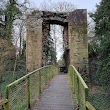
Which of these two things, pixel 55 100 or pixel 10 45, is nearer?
pixel 55 100

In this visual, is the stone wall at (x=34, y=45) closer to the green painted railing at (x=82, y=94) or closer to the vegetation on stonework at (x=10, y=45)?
the vegetation on stonework at (x=10, y=45)

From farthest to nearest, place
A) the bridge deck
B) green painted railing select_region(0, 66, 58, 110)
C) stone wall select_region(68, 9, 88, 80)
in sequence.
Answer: stone wall select_region(68, 9, 88, 80) < the bridge deck < green painted railing select_region(0, 66, 58, 110)

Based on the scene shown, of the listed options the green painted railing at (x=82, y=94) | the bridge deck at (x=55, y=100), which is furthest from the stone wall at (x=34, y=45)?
the green painted railing at (x=82, y=94)

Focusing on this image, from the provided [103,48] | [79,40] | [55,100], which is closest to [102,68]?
[103,48]

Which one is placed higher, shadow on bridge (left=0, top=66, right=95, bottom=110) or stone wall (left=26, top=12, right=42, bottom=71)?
stone wall (left=26, top=12, right=42, bottom=71)

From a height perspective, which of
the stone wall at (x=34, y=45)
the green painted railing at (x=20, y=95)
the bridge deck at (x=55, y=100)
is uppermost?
the stone wall at (x=34, y=45)

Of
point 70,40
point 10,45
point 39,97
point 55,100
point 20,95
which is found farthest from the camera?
point 10,45

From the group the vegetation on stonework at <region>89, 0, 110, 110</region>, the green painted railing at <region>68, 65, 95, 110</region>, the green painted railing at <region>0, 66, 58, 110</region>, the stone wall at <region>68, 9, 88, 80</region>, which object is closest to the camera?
the green painted railing at <region>68, 65, 95, 110</region>

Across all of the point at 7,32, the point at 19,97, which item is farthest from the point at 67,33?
the point at 19,97

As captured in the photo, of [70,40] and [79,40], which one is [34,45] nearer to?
[70,40]

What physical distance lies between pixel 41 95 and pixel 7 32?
2163cm

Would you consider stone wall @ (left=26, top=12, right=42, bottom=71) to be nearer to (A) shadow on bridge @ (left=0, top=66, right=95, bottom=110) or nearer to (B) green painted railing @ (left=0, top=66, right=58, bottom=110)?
(A) shadow on bridge @ (left=0, top=66, right=95, bottom=110)

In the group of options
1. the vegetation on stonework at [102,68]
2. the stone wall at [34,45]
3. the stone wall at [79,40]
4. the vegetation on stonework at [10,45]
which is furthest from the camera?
the vegetation on stonework at [10,45]

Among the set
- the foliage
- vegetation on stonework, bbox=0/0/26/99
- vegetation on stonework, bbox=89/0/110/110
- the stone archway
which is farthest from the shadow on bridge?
vegetation on stonework, bbox=0/0/26/99
